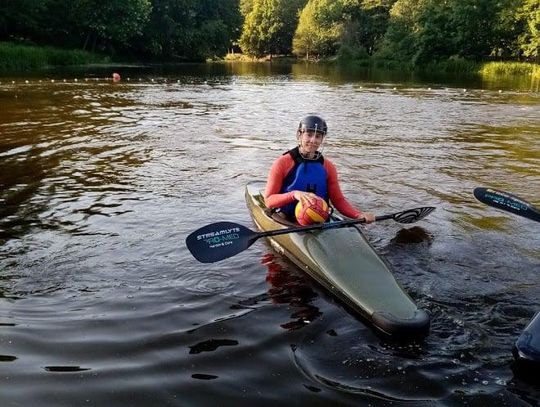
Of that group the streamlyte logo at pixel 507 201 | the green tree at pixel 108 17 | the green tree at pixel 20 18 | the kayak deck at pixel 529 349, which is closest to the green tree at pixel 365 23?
the green tree at pixel 108 17

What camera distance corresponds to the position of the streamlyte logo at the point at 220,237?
201 inches

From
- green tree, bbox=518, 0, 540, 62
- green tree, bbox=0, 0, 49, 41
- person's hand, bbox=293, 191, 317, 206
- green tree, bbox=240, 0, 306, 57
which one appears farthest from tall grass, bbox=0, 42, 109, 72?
green tree, bbox=240, 0, 306, 57

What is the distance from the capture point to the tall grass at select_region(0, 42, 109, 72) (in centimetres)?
3109

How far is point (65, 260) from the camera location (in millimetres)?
5531

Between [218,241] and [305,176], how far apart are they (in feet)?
4.27

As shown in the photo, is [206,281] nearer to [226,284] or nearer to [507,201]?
[226,284]

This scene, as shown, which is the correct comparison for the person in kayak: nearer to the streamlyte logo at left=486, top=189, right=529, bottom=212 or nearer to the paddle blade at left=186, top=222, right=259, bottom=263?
the paddle blade at left=186, top=222, right=259, bottom=263

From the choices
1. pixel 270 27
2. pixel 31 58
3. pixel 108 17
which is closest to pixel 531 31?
pixel 108 17

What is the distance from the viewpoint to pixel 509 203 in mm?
4984

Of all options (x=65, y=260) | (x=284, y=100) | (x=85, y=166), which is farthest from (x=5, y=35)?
(x=65, y=260)

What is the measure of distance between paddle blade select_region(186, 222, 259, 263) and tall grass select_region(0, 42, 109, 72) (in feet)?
97.6

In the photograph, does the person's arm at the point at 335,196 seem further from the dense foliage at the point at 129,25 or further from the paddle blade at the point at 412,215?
the dense foliage at the point at 129,25

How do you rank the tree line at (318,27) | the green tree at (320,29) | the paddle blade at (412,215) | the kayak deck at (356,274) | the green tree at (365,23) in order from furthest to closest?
the green tree at (320,29), the green tree at (365,23), the tree line at (318,27), the paddle blade at (412,215), the kayak deck at (356,274)

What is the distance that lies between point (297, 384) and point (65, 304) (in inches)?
86.7
